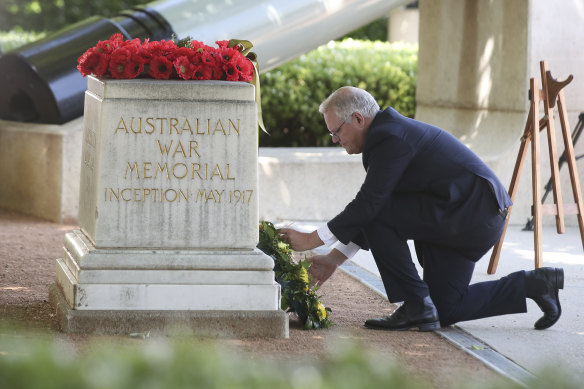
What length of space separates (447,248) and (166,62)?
5.61 feet

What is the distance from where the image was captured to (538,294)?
191 inches

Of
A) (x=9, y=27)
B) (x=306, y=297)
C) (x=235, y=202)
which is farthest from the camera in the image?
(x=9, y=27)

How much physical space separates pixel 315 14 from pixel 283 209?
2150 millimetres

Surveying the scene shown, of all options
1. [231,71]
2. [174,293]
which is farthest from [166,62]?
[174,293]

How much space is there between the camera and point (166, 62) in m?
4.48

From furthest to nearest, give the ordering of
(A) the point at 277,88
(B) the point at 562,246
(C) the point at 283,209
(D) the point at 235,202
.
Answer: (A) the point at 277,88 < (C) the point at 283,209 < (B) the point at 562,246 < (D) the point at 235,202

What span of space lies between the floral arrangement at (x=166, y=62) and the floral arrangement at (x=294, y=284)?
34.7 inches

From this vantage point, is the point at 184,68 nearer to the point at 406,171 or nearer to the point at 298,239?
the point at 298,239

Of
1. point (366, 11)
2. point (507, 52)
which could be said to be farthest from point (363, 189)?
point (366, 11)

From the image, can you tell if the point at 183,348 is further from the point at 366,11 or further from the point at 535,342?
the point at 366,11

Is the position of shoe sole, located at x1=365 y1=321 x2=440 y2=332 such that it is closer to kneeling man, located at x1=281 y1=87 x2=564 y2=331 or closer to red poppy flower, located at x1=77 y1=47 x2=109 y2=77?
kneeling man, located at x1=281 y1=87 x2=564 y2=331

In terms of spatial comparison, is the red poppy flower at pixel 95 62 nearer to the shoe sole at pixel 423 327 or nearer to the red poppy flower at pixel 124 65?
the red poppy flower at pixel 124 65

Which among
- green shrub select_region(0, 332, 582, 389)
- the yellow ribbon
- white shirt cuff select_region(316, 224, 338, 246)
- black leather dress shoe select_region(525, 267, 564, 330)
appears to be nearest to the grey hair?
the yellow ribbon

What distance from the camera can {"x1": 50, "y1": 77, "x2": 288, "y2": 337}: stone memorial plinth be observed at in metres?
4.43
